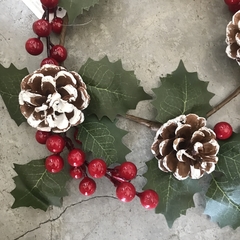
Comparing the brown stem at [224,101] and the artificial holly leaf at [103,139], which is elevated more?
the brown stem at [224,101]

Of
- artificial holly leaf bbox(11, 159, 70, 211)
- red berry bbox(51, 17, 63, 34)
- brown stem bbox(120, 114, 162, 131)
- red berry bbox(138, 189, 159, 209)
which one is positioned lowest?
artificial holly leaf bbox(11, 159, 70, 211)

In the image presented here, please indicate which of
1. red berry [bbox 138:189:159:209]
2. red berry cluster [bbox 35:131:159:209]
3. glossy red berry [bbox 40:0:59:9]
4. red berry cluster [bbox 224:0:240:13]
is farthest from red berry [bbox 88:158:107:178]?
red berry cluster [bbox 224:0:240:13]

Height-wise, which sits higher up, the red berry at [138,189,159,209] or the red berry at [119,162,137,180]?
the red berry at [119,162,137,180]

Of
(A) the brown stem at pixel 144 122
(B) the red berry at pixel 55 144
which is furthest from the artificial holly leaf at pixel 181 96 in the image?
(B) the red berry at pixel 55 144

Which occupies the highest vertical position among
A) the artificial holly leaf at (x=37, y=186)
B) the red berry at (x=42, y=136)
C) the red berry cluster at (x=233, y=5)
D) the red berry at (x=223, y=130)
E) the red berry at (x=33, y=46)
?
the red berry cluster at (x=233, y=5)

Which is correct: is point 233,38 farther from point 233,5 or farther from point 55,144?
point 55,144

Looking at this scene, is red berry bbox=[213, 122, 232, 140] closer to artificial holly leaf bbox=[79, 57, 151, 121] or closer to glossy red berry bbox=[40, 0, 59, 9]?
artificial holly leaf bbox=[79, 57, 151, 121]

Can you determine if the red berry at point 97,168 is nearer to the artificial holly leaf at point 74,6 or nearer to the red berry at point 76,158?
the red berry at point 76,158
